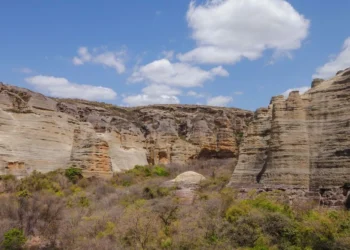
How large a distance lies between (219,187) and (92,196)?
9.93 m

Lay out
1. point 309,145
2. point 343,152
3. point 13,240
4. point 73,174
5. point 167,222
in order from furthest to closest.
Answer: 1. point 73,174
2. point 167,222
3. point 309,145
4. point 13,240
5. point 343,152

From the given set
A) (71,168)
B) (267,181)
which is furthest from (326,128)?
(71,168)

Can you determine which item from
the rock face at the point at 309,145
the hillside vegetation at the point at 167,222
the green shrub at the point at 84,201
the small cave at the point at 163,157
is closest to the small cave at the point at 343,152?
the rock face at the point at 309,145

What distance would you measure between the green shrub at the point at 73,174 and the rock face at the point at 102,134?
1.04 m

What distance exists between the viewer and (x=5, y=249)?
21828 millimetres

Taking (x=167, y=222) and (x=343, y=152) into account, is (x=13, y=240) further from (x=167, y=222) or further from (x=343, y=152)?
(x=343, y=152)

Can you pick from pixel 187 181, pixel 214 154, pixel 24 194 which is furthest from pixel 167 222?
pixel 214 154

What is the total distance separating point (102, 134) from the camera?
4972cm

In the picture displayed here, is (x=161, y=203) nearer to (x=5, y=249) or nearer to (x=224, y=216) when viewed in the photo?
(x=224, y=216)

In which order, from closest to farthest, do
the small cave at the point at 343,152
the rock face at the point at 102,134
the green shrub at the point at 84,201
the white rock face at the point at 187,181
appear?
the small cave at the point at 343,152 < the green shrub at the point at 84,201 < the white rock face at the point at 187,181 < the rock face at the point at 102,134

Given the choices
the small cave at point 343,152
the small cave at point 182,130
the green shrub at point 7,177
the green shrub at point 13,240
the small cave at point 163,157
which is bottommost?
the green shrub at point 13,240

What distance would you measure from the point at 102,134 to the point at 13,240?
91.3ft

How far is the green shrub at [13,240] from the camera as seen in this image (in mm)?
22083

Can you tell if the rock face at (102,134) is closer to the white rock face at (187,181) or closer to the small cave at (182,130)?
the small cave at (182,130)
